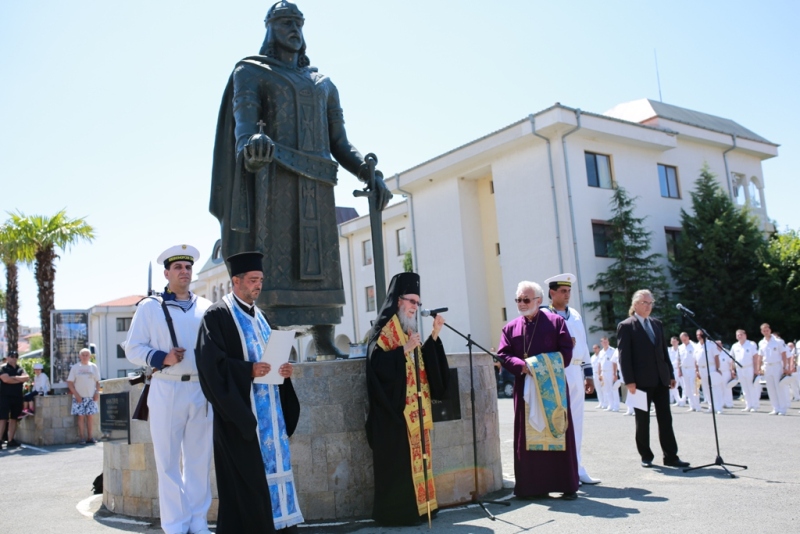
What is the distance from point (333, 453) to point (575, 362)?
3018 mm

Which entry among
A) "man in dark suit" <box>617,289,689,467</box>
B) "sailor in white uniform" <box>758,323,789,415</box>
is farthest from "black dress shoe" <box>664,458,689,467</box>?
"sailor in white uniform" <box>758,323,789,415</box>

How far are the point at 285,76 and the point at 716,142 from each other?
100 feet

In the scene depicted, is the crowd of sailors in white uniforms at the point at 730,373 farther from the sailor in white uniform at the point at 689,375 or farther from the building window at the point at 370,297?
the building window at the point at 370,297

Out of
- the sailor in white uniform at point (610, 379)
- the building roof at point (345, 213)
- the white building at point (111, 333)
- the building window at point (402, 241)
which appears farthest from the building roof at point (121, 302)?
the sailor in white uniform at point (610, 379)

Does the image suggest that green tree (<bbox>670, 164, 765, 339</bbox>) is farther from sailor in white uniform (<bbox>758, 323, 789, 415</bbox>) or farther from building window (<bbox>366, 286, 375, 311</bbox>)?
building window (<bbox>366, 286, 375, 311</bbox>)

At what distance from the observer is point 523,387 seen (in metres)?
6.90

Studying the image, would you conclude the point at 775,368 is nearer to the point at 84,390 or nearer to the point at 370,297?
the point at 84,390

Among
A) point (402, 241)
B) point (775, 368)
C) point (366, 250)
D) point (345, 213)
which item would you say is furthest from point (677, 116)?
point (345, 213)

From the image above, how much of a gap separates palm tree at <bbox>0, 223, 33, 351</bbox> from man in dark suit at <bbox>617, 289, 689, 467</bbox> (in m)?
23.5

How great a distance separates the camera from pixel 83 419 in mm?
15953

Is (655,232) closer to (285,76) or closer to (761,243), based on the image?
(761,243)

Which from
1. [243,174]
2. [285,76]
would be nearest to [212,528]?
[243,174]

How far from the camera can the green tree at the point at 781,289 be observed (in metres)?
27.1

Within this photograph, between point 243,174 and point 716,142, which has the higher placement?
point 716,142
